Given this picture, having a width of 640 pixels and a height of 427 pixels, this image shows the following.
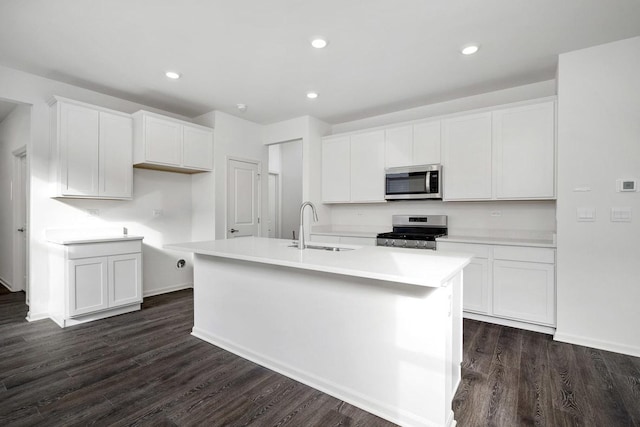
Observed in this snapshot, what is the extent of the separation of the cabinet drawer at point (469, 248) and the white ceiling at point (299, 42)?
1797mm

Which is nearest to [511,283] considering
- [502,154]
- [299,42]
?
[502,154]

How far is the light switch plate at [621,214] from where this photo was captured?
8.64 ft

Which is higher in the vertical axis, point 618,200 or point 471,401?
point 618,200

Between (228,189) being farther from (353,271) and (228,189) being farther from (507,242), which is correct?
(507,242)

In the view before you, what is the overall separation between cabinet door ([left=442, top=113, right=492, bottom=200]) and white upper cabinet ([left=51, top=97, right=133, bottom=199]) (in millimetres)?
3846

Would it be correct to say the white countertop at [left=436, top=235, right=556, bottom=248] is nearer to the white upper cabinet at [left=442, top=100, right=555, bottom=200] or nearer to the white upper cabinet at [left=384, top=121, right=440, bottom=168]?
the white upper cabinet at [left=442, top=100, right=555, bottom=200]

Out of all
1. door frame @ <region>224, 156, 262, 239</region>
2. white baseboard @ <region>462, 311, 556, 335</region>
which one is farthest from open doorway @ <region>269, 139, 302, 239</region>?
white baseboard @ <region>462, 311, 556, 335</region>

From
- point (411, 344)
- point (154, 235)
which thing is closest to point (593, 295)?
point (411, 344)

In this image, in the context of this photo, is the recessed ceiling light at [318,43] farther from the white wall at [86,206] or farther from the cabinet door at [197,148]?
the white wall at [86,206]

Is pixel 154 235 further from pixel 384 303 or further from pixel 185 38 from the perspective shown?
pixel 384 303

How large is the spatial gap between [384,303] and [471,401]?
0.86 m

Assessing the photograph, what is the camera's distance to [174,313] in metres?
3.64

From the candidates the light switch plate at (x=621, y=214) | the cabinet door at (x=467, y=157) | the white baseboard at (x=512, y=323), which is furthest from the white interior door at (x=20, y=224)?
the light switch plate at (x=621, y=214)

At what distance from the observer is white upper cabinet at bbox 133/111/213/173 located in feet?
12.5
